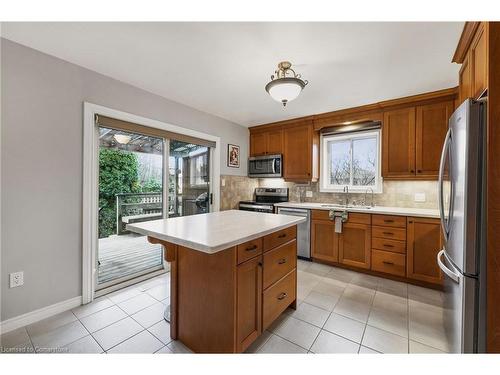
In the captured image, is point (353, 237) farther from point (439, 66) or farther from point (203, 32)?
point (203, 32)

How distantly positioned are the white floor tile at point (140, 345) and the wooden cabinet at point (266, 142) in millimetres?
3279

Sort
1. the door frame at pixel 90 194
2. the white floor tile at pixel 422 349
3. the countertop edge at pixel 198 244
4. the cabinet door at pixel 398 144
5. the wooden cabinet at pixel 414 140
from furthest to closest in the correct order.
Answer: the cabinet door at pixel 398 144 → the wooden cabinet at pixel 414 140 → the door frame at pixel 90 194 → the white floor tile at pixel 422 349 → the countertop edge at pixel 198 244

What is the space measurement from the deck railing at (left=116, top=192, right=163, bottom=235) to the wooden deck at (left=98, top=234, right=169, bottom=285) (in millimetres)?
→ 185

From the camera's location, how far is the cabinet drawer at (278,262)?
164 cm

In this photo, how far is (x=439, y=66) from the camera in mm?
2086

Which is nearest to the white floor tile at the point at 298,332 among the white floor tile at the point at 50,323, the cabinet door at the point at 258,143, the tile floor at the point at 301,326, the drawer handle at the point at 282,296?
the tile floor at the point at 301,326

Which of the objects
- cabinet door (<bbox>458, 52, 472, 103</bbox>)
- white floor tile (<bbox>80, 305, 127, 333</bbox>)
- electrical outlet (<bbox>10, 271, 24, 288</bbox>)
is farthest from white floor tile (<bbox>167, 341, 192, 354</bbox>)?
cabinet door (<bbox>458, 52, 472, 103</bbox>)

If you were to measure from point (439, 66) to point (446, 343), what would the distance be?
2.41m

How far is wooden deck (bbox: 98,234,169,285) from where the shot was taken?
2574 mm

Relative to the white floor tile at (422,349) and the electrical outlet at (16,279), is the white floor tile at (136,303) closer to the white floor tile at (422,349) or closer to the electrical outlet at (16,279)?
the electrical outlet at (16,279)

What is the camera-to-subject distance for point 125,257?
294cm

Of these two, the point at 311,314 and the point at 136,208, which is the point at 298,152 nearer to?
the point at 311,314

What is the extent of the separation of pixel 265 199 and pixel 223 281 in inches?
118
